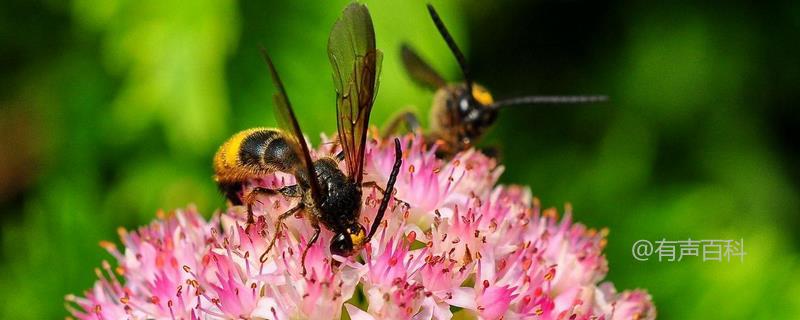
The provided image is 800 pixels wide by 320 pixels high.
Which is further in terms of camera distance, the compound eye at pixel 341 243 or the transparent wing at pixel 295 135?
the compound eye at pixel 341 243

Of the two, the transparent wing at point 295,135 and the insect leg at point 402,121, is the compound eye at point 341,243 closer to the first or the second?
the transparent wing at point 295,135

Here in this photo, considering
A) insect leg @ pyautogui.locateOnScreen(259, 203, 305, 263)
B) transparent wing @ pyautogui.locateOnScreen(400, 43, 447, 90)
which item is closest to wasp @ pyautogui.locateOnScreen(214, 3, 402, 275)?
insect leg @ pyautogui.locateOnScreen(259, 203, 305, 263)

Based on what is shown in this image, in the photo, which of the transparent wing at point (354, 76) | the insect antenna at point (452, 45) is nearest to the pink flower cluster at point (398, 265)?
the transparent wing at point (354, 76)

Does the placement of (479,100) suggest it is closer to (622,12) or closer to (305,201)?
(305,201)

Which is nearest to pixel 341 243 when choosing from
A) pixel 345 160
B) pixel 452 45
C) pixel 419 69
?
pixel 345 160

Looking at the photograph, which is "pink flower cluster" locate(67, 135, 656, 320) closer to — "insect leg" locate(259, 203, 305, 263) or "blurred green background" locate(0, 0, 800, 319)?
"insect leg" locate(259, 203, 305, 263)
